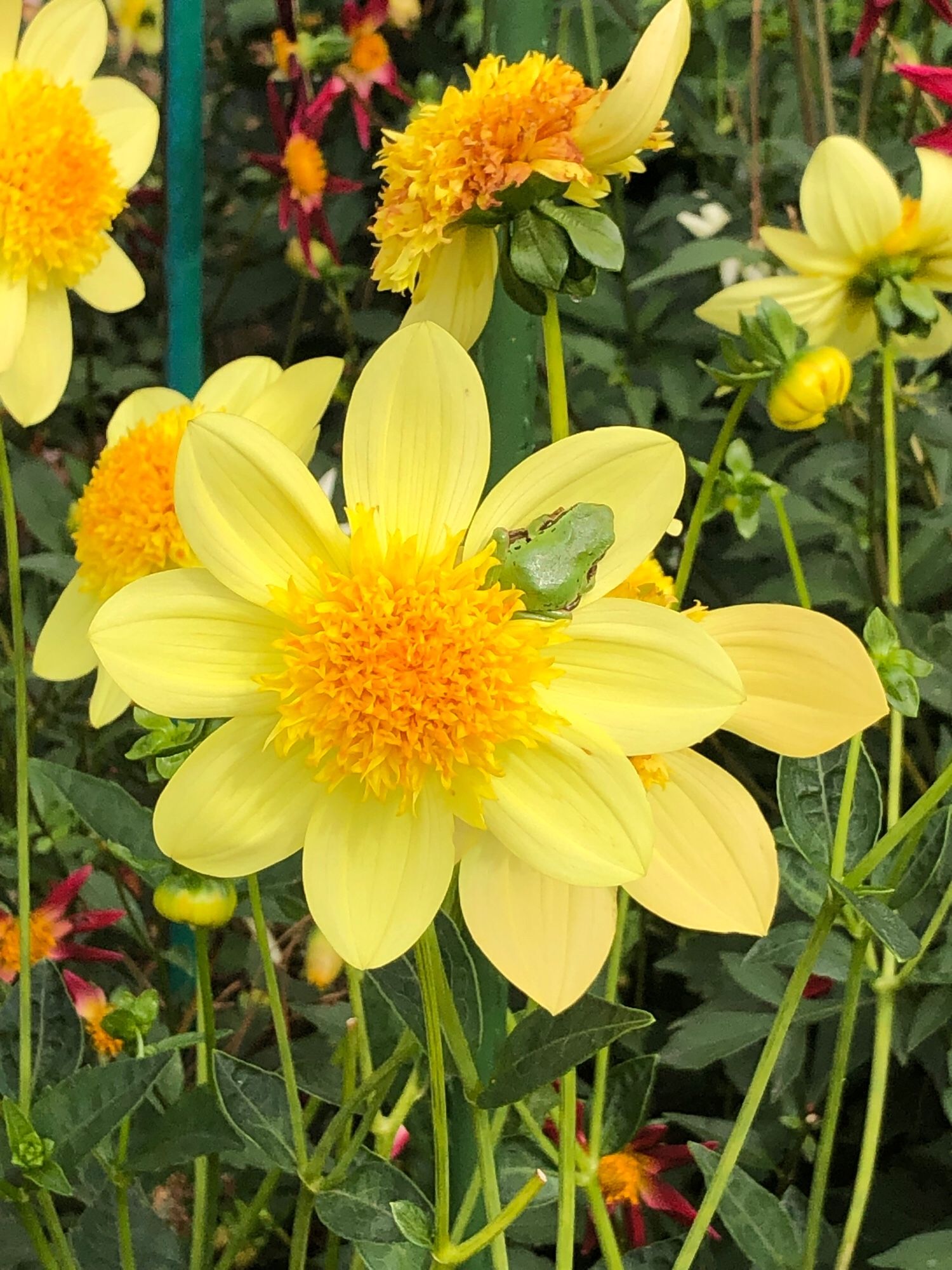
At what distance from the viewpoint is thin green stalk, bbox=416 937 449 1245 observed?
246 mm

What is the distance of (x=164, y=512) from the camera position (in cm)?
34

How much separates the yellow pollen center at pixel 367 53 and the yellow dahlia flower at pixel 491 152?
0.52m

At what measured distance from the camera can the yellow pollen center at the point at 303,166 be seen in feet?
2.21

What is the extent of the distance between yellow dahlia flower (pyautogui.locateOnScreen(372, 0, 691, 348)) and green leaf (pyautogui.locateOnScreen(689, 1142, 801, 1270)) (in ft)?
0.93

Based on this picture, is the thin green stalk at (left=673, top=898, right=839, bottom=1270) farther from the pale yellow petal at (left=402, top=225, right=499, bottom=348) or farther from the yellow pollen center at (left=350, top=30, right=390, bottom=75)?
the yellow pollen center at (left=350, top=30, right=390, bottom=75)

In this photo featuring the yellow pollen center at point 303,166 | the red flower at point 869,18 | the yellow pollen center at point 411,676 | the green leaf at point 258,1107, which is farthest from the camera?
the yellow pollen center at point 303,166

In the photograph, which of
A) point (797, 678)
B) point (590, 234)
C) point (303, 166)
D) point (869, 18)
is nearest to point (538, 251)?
point (590, 234)

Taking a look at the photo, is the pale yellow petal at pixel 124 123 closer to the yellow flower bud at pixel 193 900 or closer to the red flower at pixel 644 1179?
the yellow flower bud at pixel 193 900

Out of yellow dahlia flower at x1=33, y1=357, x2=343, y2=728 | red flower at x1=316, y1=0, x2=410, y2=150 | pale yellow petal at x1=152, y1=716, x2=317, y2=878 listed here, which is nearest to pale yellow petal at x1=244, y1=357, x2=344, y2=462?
yellow dahlia flower at x1=33, y1=357, x2=343, y2=728

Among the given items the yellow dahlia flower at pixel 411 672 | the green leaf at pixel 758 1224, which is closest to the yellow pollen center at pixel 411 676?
the yellow dahlia flower at pixel 411 672

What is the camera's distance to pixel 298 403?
12.2 inches

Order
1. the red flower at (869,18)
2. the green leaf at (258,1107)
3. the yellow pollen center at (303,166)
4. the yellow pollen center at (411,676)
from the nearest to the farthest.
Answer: the yellow pollen center at (411,676)
the green leaf at (258,1107)
the red flower at (869,18)
the yellow pollen center at (303,166)

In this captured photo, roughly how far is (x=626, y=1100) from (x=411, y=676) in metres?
0.22

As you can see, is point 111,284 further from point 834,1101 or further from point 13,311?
point 834,1101
